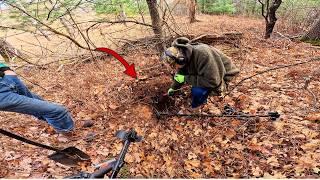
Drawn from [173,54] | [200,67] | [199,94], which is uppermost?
[173,54]

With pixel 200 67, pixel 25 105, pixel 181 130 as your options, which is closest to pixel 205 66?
pixel 200 67

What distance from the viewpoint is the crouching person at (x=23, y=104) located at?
14.4 feet

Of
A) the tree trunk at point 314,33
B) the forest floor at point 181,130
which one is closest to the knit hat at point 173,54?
the forest floor at point 181,130

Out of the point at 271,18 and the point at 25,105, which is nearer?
the point at 25,105

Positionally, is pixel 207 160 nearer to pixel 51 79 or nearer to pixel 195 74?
pixel 195 74

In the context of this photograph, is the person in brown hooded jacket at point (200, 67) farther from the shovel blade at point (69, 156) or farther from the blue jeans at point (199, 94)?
the shovel blade at point (69, 156)

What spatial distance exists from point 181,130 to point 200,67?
3.70 ft

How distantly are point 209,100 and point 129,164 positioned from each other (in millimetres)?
2127

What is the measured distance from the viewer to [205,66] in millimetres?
4512

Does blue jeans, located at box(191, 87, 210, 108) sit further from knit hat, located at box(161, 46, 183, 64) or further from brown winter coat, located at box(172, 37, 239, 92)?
knit hat, located at box(161, 46, 183, 64)

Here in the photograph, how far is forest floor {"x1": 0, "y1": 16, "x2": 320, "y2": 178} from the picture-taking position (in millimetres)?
4129

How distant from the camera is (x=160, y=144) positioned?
4.70 m

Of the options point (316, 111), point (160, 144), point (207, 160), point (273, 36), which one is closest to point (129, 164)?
point (160, 144)

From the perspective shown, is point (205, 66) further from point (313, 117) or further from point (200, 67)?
point (313, 117)
